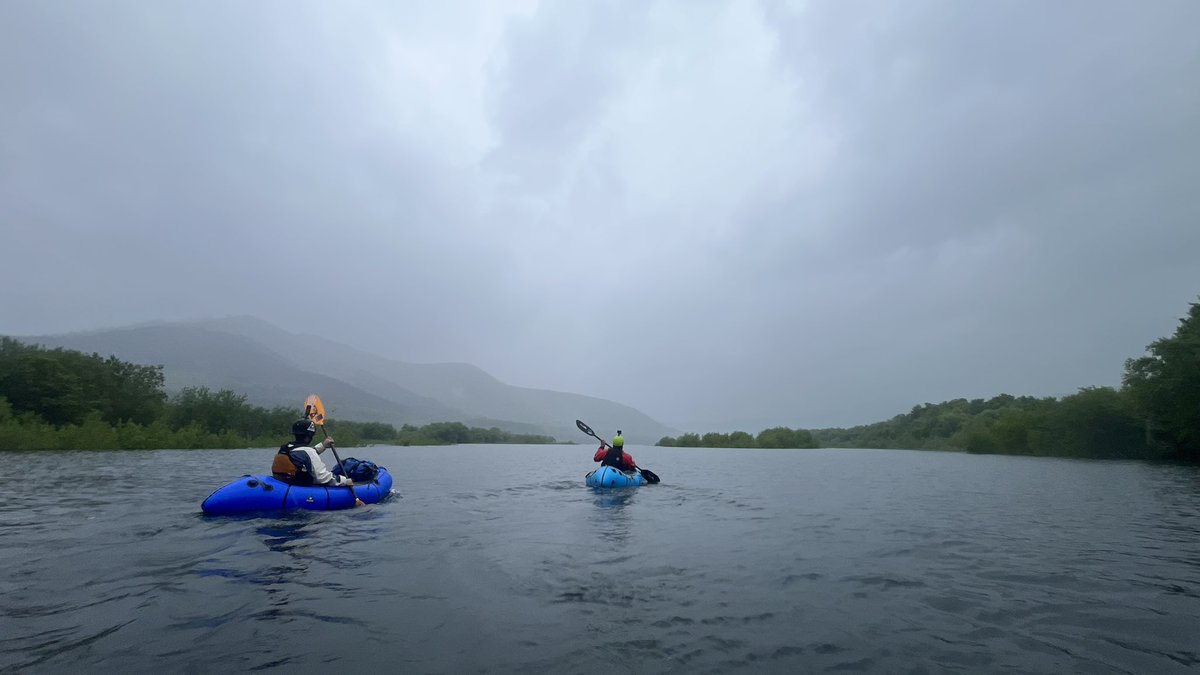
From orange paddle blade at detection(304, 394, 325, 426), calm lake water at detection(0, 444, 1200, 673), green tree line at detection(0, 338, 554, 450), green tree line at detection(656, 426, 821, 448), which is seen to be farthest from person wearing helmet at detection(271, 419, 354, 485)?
green tree line at detection(656, 426, 821, 448)

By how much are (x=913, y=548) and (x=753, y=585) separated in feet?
16.9

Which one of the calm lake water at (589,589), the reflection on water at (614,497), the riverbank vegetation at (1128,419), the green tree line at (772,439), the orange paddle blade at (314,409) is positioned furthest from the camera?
the green tree line at (772,439)

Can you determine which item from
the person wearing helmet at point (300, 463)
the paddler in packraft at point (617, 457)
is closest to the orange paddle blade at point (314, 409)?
the person wearing helmet at point (300, 463)

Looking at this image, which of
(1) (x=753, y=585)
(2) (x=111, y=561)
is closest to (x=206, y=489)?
(2) (x=111, y=561)

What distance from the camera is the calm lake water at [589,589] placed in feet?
19.2

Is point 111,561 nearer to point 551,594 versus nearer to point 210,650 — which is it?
point 210,650

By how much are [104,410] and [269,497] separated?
163 ft

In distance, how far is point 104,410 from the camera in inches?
1945

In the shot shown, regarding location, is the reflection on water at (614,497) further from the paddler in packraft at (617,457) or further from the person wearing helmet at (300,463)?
the person wearing helmet at (300,463)

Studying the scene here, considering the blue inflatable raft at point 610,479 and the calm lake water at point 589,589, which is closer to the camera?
the calm lake water at point 589,589

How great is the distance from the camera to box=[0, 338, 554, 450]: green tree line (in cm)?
3966

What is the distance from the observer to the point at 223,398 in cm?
6400

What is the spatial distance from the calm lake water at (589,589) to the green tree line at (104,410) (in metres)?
29.0

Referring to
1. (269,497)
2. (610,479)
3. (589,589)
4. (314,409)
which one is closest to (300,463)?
(269,497)
